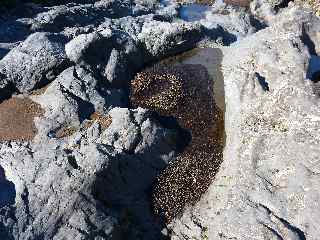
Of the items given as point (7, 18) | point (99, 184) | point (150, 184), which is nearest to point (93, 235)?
A: point (99, 184)

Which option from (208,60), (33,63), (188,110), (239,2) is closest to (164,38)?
(208,60)

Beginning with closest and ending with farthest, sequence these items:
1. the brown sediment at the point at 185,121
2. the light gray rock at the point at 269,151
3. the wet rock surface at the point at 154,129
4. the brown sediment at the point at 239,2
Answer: the light gray rock at the point at 269,151
the wet rock surface at the point at 154,129
the brown sediment at the point at 185,121
the brown sediment at the point at 239,2

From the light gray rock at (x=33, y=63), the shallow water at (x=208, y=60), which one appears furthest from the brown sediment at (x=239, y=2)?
the light gray rock at (x=33, y=63)

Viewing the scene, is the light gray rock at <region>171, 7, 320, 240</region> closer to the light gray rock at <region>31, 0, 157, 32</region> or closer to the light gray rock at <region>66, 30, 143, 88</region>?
the light gray rock at <region>66, 30, 143, 88</region>

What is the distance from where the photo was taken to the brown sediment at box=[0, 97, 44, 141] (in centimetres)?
3203

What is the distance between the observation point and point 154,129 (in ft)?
106

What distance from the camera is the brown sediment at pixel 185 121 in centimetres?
3016

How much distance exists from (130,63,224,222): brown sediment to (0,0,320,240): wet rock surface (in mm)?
95

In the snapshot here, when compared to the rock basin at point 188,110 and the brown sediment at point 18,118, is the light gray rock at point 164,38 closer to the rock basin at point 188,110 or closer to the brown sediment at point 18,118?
the rock basin at point 188,110

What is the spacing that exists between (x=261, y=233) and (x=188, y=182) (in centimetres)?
728

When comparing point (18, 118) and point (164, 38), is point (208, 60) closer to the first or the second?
point (164, 38)

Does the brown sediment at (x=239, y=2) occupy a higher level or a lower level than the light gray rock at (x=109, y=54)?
lower

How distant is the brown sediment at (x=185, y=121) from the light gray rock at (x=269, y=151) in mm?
841


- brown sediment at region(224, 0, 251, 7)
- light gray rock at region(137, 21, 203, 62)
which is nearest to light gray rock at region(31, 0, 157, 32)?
light gray rock at region(137, 21, 203, 62)
